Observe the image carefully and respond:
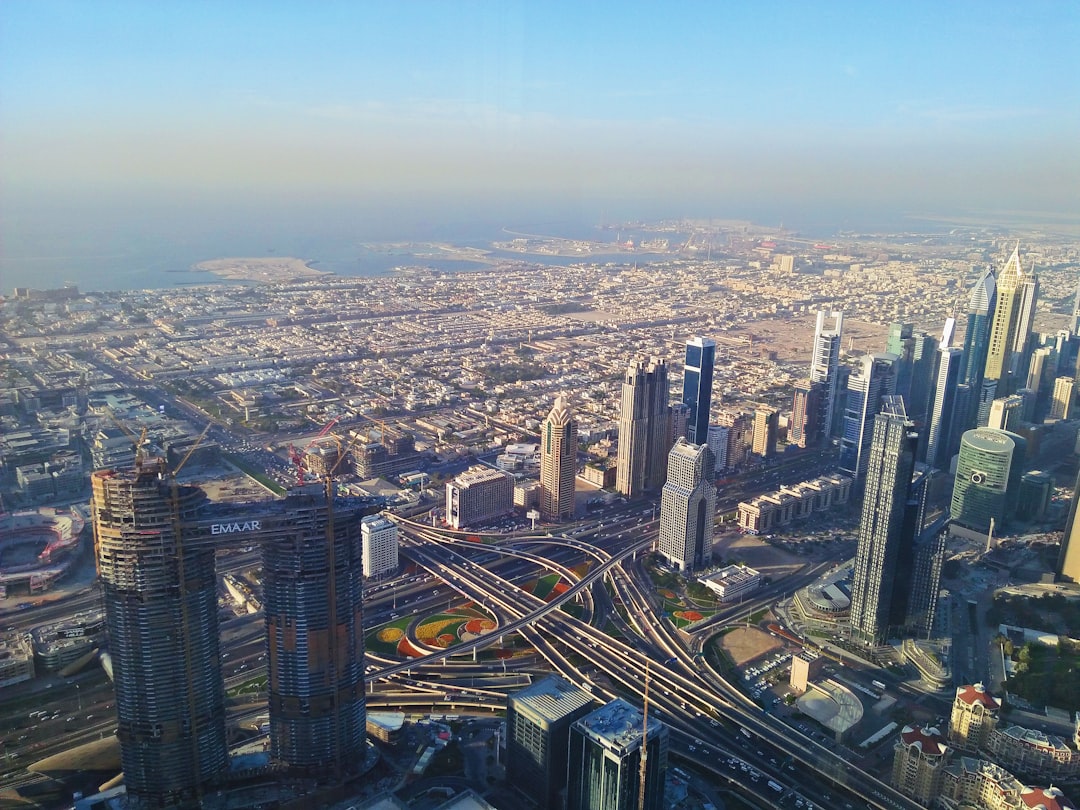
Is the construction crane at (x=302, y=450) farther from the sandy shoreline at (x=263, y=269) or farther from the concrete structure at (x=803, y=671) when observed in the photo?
the concrete structure at (x=803, y=671)

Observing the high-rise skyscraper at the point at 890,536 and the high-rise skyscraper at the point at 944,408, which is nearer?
the high-rise skyscraper at the point at 890,536

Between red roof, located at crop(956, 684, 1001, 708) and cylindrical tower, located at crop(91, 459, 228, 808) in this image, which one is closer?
cylindrical tower, located at crop(91, 459, 228, 808)

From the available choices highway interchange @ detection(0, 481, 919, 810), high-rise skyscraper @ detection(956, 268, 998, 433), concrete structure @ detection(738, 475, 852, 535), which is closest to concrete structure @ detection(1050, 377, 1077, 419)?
high-rise skyscraper @ detection(956, 268, 998, 433)

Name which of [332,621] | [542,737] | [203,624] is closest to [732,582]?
[542,737]

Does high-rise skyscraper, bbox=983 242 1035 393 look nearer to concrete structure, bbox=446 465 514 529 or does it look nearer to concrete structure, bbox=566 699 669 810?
concrete structure, bbox=446 465 514 529

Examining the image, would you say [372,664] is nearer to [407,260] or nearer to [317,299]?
[317,299]

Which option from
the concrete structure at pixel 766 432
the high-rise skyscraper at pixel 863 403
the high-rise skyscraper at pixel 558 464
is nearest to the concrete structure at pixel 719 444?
the concrete structure at pixel 766 432

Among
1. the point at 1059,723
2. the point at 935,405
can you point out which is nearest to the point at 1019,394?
the point at 935,405
